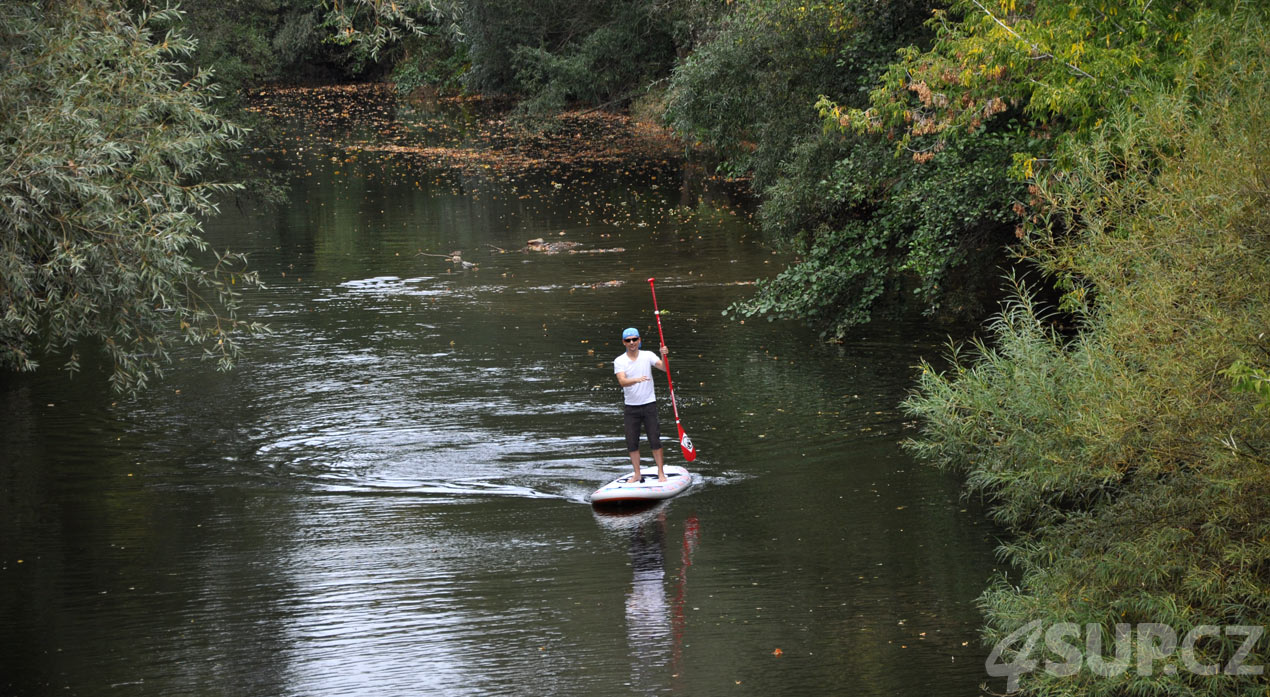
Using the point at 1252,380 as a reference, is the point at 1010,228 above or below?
above

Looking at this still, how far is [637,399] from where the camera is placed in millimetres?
11648

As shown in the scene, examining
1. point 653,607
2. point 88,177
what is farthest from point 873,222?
point 88,177

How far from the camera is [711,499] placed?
11609 mm

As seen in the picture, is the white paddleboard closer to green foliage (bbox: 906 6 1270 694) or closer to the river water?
the river water

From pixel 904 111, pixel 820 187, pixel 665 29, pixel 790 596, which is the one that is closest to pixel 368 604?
pixel 790 596

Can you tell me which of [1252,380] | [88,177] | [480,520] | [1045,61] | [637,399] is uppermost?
[1045,61]

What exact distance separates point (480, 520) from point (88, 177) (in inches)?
171

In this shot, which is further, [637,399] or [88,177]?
[637,399]

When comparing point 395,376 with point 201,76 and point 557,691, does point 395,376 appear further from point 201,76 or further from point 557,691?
point 557,691

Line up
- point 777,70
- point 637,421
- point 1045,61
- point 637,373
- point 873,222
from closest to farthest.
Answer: point 637,373 < point 637,421 < point 1045,61 < point 873,222 < point 777,70

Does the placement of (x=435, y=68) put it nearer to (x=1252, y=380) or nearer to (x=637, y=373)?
(x=637, y=373)

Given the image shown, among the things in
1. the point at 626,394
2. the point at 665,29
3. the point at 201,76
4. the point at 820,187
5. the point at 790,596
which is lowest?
the point at 790,596

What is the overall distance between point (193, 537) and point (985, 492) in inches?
275

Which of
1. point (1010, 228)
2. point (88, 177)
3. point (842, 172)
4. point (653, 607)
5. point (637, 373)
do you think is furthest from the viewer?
point (1010, 228)
